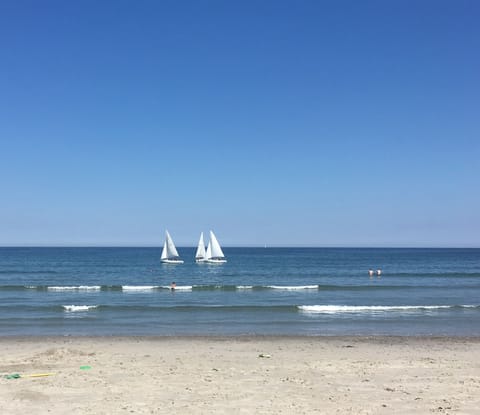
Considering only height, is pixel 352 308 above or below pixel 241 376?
below

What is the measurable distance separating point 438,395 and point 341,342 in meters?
8.00

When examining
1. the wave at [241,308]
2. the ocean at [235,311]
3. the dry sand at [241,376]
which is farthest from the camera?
the wave at [241,308]

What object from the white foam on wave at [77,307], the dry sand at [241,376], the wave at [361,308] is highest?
the dry sand at [241,376]

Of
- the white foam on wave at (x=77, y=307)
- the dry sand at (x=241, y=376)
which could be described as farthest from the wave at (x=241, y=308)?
the dry sand at (x=241, y=376)

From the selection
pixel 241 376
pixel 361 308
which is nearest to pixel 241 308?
pixel 361 308

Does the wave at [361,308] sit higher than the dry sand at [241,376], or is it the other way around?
the dry sand at [241,376]

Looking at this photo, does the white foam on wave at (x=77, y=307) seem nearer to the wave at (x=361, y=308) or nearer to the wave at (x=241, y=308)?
the wave at (x=241, y=308)

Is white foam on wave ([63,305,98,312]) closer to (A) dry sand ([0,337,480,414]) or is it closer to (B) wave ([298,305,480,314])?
(A) dry sand ([0,337,480,414])

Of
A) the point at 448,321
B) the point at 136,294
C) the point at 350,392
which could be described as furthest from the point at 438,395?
the point at 136,294

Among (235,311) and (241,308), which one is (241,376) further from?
(241,308)

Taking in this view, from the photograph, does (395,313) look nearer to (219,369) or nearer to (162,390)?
(219,369)

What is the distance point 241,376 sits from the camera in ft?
42.3

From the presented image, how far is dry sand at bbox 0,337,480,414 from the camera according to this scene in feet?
33.3

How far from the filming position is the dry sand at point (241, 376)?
1014cm
